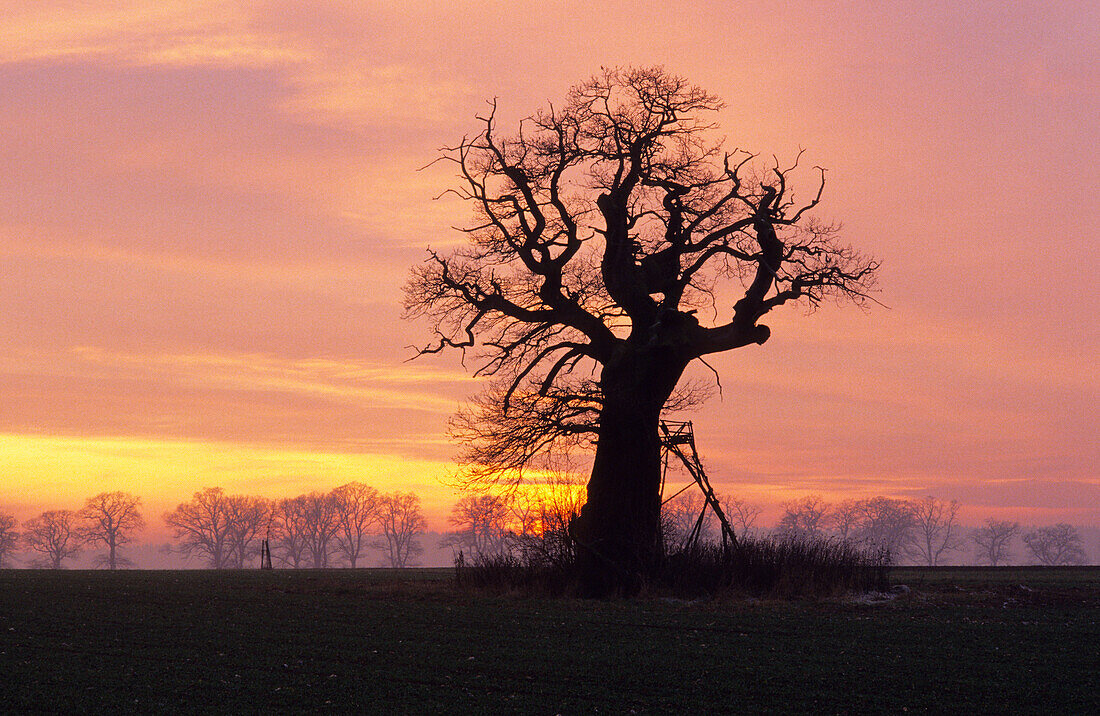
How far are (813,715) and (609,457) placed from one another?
46.7ft

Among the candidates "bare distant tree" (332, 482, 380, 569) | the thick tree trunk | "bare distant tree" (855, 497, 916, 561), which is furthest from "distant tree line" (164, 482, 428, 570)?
the thick tree trunk

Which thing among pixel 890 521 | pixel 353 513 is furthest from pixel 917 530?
pixel 353 513

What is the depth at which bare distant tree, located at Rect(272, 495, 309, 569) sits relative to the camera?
411ft

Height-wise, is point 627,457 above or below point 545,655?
above

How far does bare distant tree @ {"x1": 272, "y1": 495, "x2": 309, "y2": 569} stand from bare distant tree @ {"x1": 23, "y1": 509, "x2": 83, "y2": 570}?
950 inches

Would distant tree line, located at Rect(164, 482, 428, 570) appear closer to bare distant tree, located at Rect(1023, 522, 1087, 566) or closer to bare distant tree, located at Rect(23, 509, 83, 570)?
bare distant tree, located at Rect(23, 509, 83, 570)

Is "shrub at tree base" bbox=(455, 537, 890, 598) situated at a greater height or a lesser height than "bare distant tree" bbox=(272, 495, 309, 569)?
greater

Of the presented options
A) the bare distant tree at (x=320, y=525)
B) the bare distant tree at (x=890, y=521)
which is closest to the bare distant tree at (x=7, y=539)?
the bare distant tree at (x=320, y=525)

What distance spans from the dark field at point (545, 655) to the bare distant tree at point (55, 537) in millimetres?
116834

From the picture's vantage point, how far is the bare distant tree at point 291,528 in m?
125

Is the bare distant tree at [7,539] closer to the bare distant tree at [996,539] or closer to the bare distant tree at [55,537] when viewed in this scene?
the bare distant tree at [55,537]

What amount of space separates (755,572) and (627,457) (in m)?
3.76

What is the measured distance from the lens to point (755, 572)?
67.9 ft

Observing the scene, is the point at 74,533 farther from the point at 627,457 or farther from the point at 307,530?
the point at 627,457
